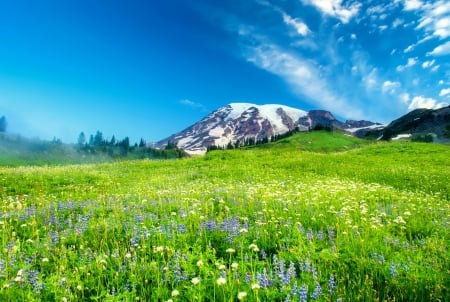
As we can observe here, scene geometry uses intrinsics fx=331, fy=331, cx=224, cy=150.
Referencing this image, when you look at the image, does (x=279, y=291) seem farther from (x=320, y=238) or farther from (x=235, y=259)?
(x=320, y=238)

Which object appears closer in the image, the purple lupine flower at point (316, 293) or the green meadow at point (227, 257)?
the purple lupine flower at point (316, 293)

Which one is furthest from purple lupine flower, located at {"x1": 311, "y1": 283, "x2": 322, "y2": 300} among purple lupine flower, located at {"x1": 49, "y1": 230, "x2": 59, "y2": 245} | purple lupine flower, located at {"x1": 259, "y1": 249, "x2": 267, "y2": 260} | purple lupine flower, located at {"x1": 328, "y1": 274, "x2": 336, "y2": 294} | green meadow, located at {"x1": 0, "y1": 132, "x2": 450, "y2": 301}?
purple lupine flower, located at {"x1": 49, "y1": 230, "x2": 59, "y2": 245}

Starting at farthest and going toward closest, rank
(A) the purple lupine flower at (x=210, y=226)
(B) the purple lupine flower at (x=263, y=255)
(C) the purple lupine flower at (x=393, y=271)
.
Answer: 1. (A) the purple lupine flower at (x=210, y=226)
2. (B) the purple lupine flower at (x=263, y=255)
3. (C) the purple lupine flower at (x=393, y=271)

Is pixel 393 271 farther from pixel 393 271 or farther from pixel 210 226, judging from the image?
pixel 210 226

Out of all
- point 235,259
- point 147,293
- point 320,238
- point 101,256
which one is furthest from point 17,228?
point 320,238

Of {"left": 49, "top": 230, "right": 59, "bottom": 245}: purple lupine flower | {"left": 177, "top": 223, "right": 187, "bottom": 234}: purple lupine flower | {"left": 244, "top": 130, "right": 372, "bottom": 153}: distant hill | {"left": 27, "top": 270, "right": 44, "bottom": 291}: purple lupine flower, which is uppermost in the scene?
{"left": 244, "top": 130, "right": 372, "bottom": 153}: distant hill

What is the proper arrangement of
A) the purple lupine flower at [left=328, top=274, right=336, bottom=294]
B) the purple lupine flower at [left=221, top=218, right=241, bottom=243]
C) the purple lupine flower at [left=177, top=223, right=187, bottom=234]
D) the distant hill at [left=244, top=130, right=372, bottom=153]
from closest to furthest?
the purple lupine flower at [left=328, top=274, right=336, bottom=294] → the purple lupine flower at [left=221, top=218, right=241, bottom=243] → the purple lupine flower at [left=177, top=223, right=187, bottom=234] → the distant hill at [left=244, top=130, right=372, bottom=153]

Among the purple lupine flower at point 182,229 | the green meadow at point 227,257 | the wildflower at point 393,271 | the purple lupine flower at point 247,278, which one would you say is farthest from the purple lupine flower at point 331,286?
the purple lupine flower at point 182,229

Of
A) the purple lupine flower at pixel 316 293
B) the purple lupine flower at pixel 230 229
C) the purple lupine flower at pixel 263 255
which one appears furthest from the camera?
the purple lupine flower at pixel 230 229

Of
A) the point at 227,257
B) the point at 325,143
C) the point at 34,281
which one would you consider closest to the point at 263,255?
the point at 227,257

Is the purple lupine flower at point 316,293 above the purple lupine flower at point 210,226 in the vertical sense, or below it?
below

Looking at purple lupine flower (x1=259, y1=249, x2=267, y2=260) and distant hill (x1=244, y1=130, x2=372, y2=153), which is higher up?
distant hill (x1=244, y1=130, x2=372, y2=153)

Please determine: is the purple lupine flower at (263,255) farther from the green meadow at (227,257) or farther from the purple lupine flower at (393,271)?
the purple lupine flower at (393,271)

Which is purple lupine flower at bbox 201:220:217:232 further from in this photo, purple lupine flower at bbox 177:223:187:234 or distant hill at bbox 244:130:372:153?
distant hill at bbox 244:130:372:153
